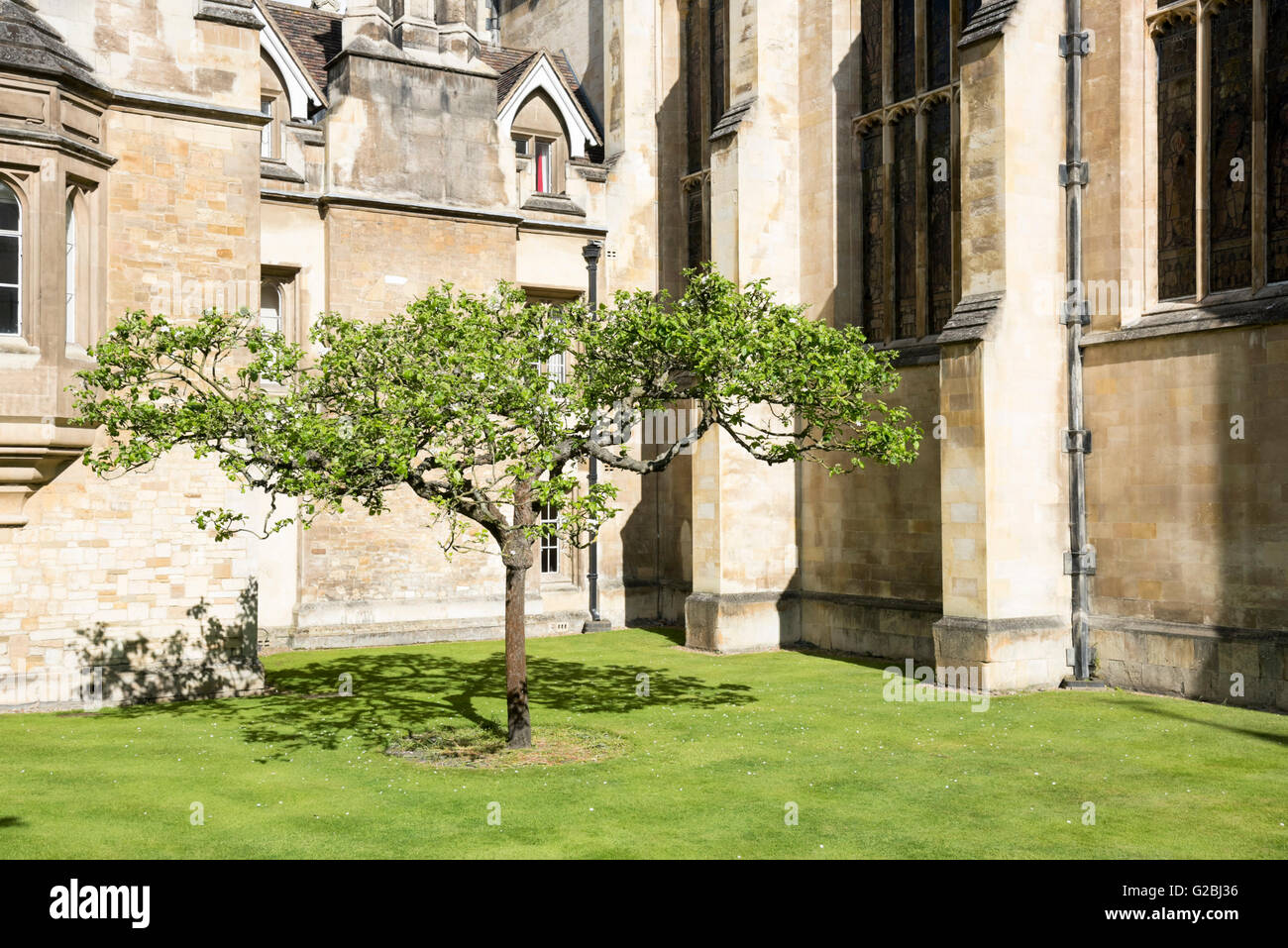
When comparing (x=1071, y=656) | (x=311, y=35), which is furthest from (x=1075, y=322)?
(x=311, y=35)

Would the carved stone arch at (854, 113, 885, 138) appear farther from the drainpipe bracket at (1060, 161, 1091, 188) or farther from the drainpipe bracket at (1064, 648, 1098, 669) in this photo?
the drainpipe bracket at (1064, 648, 1098, 669)

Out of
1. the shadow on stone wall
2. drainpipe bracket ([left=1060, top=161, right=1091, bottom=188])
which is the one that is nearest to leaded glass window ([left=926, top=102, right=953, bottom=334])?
drainpipe bracket ([left=1060, top=161, right=1091, bottom=188])

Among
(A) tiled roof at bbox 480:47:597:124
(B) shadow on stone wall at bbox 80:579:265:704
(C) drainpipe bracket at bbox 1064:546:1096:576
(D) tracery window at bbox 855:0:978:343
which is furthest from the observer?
(A) tiled roof at bbox 480:47:597:124

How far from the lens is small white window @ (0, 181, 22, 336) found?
1473 cm

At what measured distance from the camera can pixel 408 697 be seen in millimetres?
16188

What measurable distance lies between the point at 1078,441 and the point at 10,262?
46.3 ft

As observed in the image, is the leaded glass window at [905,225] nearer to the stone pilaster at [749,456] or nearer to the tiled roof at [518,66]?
the stone pilaster at [749,456]

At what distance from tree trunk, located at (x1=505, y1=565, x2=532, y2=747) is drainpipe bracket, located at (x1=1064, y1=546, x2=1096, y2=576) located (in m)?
8.17

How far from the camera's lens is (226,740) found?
13.2 m

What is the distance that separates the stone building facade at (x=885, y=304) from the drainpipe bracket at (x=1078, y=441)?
144 mm

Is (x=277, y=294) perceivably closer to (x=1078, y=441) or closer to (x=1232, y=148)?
(x=1078, y=441)
